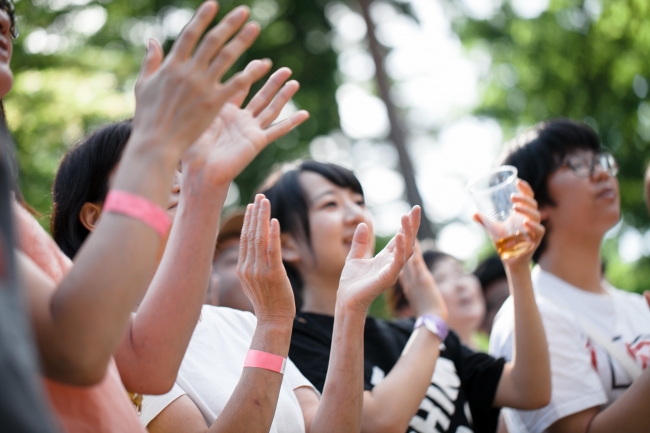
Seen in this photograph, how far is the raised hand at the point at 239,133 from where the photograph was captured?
1454 mm

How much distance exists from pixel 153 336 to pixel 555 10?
11.9 m

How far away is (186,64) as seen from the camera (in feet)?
4.23

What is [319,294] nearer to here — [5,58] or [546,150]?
[546,150]

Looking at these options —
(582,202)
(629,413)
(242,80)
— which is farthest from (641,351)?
(242,80)

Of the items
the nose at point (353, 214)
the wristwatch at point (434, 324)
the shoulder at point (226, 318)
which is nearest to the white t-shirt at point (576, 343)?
the wristwatch at point (434, 324)

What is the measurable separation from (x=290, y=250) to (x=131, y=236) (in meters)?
1.89

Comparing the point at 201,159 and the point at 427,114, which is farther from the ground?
the point at 201,159

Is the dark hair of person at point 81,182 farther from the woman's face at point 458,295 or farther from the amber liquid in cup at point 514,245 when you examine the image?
the woman's face at point 458,295

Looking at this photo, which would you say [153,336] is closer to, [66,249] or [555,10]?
[66,249]

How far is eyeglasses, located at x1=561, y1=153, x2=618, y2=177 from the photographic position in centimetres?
329

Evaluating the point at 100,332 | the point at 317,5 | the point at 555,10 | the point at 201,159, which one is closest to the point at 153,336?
the point at 100,332

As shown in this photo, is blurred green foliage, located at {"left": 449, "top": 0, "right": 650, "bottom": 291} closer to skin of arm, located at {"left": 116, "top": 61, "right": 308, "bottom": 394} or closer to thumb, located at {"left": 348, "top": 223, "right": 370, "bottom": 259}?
thumb, located at {"left": 348, "top": 223, "right": 370, "bottom": 259}

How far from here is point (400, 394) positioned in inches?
95.3

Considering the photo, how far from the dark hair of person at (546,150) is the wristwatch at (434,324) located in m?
0.98
